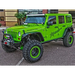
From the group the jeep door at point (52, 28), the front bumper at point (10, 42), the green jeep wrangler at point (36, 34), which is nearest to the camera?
the green jeep wrangler at point (36, 34)

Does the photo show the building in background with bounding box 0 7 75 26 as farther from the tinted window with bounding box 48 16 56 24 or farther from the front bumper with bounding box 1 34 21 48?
the front bumper with bounding box 1 34 21 48

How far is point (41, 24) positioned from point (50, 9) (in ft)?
57.6

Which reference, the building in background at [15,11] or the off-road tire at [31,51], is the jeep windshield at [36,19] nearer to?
the off-road tire at [31,51]

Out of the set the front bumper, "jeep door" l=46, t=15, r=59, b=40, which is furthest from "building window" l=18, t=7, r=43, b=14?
the front bumper

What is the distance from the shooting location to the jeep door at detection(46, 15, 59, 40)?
592 cm

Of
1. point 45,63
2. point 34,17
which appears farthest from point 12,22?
point 45,63

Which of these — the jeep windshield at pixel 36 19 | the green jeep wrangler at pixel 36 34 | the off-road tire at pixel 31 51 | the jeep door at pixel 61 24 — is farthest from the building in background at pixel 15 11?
the off-road tire at pixel 31 51

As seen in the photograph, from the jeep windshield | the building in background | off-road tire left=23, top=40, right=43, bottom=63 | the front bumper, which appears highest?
the building in background

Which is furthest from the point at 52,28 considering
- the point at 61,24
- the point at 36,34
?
the point at 36,34

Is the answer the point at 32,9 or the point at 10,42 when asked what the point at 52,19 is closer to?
the point at 10,42

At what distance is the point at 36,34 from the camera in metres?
5.42

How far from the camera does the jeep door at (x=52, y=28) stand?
19.4ft

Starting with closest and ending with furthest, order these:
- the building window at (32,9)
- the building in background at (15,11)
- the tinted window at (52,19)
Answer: the tinted window at (52,19) → the building in background at (15,11) → the building window at (32,9)
